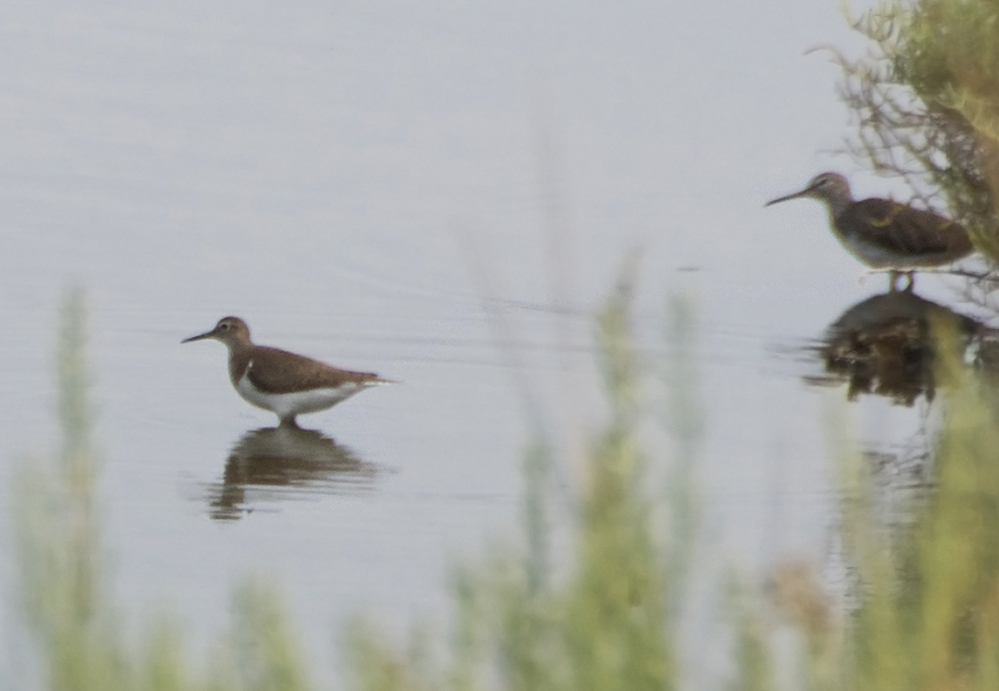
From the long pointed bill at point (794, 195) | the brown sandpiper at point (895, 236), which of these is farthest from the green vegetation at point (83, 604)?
the long pointed bill at point (794, 195)

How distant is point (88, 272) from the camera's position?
13.1 m

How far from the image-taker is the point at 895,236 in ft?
47.3

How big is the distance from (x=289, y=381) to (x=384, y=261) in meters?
2.92

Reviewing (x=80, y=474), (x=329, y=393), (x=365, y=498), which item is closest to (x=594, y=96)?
(x=329, y=393)

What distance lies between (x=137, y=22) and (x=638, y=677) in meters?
17.1

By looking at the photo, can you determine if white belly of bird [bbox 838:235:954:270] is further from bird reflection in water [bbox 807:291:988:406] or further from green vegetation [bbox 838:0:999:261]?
green vegetation [bbox 838:0:999:261]

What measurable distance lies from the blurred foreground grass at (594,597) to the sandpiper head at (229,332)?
7.03 m

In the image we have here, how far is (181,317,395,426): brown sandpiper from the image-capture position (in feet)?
35.4

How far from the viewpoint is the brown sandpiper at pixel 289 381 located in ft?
35.4

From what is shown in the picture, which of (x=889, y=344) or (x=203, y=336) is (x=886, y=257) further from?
(x=203, y=336)

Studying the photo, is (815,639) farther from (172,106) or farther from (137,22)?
(137,22)

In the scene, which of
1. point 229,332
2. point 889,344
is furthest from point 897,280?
point 229,332

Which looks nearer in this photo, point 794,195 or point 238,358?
point 238,358

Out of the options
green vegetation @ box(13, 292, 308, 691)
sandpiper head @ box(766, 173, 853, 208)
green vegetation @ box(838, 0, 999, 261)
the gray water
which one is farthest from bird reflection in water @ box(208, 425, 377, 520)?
sandpiper head @ box(766, 173, 853, 208)
